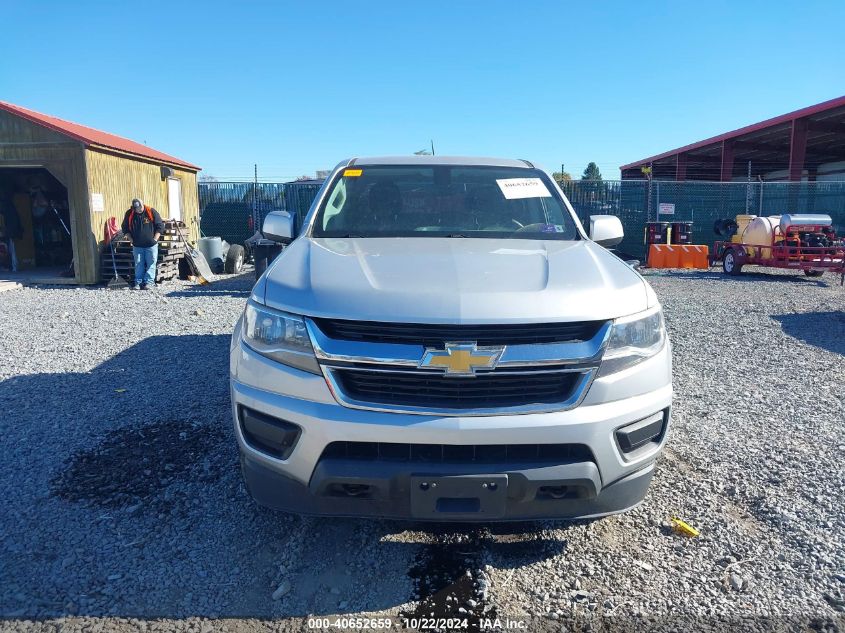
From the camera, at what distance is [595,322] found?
2.50 meters

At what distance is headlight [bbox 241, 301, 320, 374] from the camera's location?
247cm

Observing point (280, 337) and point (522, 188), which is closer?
point (280, 337)

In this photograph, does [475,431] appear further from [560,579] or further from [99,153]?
[99,153]

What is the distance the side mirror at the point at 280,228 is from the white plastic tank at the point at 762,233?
Answer: 1438cm

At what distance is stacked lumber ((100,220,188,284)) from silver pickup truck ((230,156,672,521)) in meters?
11.8

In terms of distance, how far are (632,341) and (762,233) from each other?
48.4 ft

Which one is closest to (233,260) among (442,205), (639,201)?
(639,201)

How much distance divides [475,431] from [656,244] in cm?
1658

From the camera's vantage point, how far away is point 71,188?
12766 mm

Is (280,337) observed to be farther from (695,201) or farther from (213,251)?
(695,201)

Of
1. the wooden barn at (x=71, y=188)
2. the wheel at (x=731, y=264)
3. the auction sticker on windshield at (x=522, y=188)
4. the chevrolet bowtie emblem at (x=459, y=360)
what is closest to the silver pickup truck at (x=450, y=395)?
the chevrolet bowtie emblem at (x=459, y=360)

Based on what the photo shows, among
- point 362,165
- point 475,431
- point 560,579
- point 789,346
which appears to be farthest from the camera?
point 789,346

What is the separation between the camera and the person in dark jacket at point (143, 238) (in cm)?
1210

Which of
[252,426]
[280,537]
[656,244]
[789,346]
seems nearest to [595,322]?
[252,426]
